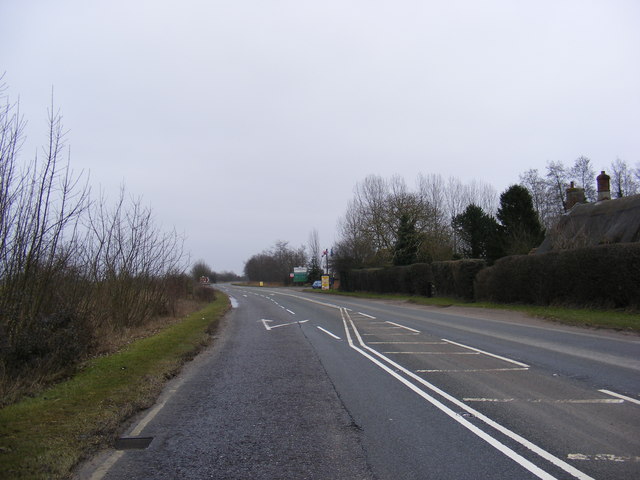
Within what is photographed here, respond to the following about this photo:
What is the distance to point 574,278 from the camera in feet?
65.9

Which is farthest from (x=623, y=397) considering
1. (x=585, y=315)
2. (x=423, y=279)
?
(x=423, y=279)

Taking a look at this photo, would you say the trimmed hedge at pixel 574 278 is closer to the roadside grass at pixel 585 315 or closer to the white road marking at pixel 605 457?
the roadside grass at pixel 585 315

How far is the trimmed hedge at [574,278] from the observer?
17469 mm

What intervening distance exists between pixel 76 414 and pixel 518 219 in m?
43.4

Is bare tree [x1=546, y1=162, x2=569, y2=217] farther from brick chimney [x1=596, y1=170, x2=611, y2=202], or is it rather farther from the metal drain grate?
the metal drain grate

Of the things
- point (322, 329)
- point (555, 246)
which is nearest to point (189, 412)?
point (322, 329)

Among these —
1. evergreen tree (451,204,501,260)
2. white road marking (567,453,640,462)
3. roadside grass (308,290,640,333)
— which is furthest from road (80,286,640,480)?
evergreen tree (451,204,501,260)

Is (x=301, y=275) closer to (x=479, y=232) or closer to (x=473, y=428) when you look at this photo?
(x=479, y=232)

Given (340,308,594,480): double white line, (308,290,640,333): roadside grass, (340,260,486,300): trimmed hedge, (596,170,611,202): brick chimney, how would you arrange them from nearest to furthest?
1. (340,308,594,480): double white line
2. (308,290,640,333): roadside grass
3. (340,260,486,300): trimmed hedge
4. (596,170,611,202): brick chimney

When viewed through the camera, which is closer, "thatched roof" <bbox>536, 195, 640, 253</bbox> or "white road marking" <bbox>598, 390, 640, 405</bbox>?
"white road marking" <bbox>598, 390, 640, 405</bbox>

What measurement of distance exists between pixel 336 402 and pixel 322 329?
421 inches

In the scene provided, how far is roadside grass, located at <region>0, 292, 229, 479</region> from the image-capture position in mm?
4648

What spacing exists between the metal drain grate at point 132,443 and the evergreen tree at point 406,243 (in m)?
44.8

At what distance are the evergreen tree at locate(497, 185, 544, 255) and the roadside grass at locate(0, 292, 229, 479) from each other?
37712 millimetres
